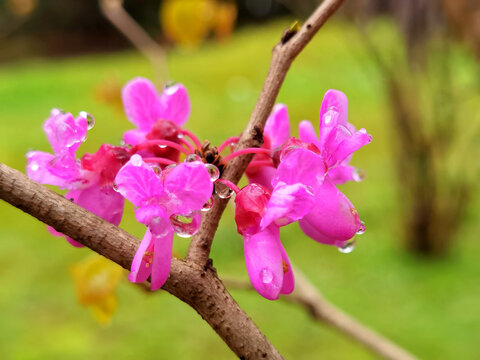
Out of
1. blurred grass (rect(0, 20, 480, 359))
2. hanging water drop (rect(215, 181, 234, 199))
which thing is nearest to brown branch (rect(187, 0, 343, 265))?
hanging water drop (rect(215, 181, 234, 199))

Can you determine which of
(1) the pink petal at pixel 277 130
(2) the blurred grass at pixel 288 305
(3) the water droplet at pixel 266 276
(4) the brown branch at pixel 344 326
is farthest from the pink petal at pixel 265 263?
(2) the blurred grass at pixel 288 305

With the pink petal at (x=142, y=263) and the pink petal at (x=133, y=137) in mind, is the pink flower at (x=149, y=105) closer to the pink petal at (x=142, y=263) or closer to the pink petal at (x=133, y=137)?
the pink petal at (x=133, y=137)

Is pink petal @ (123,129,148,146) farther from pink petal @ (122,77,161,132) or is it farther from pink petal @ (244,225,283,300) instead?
pink petal @ (244,225,283,300)

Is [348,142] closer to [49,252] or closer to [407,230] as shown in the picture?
[407,230]

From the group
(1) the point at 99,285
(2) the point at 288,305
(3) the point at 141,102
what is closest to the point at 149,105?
(3) the point at 141,102

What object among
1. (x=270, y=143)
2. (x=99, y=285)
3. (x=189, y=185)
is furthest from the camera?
(x=99, y=285)

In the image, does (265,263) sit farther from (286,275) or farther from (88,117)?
(88,117)
